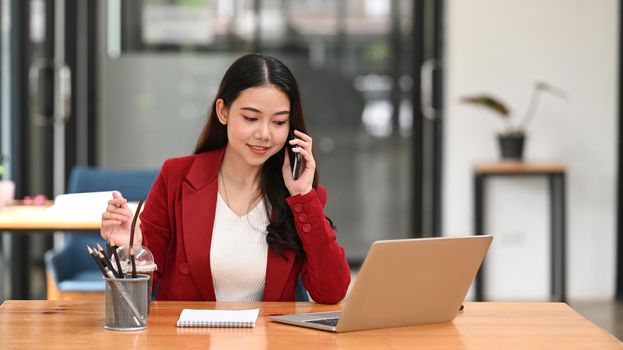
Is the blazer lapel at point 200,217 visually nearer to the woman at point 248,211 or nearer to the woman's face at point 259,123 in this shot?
the woman at point 248,211

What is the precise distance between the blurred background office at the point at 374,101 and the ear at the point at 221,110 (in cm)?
356

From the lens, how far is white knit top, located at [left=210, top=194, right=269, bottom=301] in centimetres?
256

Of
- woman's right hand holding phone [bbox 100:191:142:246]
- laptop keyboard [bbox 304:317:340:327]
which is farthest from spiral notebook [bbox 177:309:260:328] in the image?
woman's right hand holding phone [bbox 100:191:142:246]

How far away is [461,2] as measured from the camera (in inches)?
240

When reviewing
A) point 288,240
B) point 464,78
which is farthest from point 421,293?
point 464,78

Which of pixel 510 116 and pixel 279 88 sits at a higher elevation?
pixel 279 88

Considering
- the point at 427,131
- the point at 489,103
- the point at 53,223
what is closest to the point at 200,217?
the point at 53,223

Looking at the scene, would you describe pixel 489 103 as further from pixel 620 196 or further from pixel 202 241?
pixel 202 241

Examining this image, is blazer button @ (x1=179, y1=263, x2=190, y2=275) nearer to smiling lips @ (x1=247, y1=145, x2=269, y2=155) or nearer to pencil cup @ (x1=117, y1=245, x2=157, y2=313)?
smiling lips @ (x1=247, y1=145, x2=269, y2=155)

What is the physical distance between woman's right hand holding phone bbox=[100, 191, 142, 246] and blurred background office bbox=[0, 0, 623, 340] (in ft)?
12.3

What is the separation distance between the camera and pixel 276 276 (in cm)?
255

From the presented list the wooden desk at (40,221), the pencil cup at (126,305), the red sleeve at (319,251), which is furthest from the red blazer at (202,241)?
the wooden desk at (40,221)

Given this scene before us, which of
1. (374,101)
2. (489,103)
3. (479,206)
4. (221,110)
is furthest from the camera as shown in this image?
(374,101)

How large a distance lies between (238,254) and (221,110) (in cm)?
34
